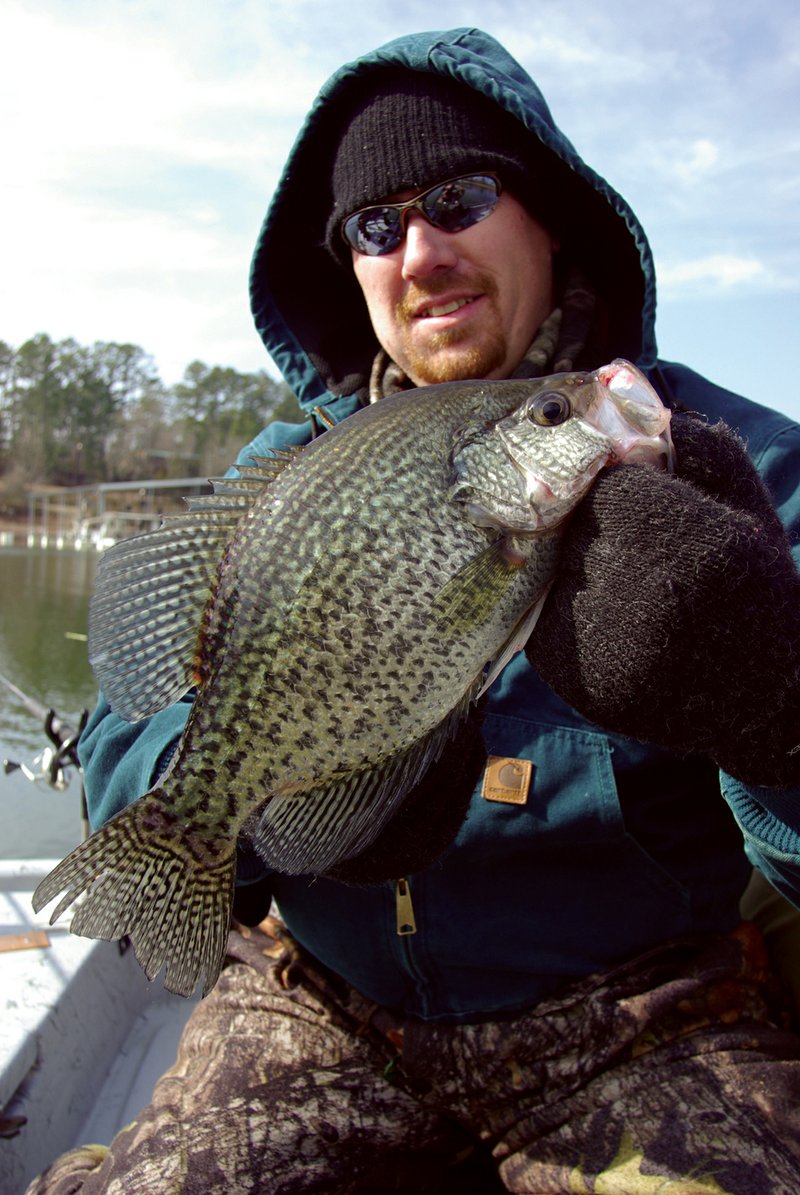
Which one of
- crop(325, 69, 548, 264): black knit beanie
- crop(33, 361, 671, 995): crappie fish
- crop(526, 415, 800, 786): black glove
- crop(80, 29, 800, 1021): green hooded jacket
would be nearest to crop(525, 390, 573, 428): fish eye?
crop(33, 361, 671, 995): crappie fish

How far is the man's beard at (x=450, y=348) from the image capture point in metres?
3.39

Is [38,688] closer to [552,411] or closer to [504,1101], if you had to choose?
[504,1101]

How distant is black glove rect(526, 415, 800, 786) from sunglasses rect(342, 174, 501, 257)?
1751mm

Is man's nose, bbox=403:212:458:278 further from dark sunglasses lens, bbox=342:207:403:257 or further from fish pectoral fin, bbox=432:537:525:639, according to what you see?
fish pectoral fin, bbox=432:537:525:639

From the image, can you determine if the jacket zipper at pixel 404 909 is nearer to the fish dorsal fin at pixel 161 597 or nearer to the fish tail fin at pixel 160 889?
the fish tail fin at pixel 160 889

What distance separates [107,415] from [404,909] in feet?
325

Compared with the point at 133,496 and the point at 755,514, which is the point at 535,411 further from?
the point at 133,496

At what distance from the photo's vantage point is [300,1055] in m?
2.87

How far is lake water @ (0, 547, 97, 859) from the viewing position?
9.14 m

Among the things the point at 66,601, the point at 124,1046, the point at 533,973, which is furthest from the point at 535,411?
the point at 66,601

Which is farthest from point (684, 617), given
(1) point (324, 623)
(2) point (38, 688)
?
(2) point (38, 688)

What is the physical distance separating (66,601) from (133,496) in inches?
2137

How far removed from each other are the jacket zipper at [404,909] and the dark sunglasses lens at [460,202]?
2372mm

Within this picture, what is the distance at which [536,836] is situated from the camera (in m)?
2.61
